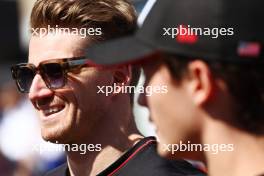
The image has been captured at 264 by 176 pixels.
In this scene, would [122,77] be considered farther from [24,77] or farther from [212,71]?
[212,71]

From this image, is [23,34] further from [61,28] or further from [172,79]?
[172,79]

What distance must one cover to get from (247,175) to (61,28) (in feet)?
4.81

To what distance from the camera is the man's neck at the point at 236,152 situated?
2.17 metres

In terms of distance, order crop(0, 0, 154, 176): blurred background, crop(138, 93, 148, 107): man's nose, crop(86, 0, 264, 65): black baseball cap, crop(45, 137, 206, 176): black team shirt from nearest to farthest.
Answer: crop(86, 0, 264, 65): black baseball cap
crop(138, 93, 148, 107): man's nose
crop(45, 137, 206, 176): black team shirt
crop(0, 0, 154, 176): blurred background

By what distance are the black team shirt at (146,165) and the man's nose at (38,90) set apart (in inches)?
16.0

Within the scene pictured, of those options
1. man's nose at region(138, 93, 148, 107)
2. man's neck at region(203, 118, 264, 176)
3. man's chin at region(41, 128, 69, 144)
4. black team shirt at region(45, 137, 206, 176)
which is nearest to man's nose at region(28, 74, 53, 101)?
man's chin at region(41, 128, 69, 144)

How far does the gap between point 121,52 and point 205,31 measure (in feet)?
0.85

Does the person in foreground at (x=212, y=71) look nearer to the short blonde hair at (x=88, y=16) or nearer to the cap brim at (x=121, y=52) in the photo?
the cap brim at (x=121, y=52)

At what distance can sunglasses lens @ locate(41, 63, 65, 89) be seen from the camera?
10.9 feet

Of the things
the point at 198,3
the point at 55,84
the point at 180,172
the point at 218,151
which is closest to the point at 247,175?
the point at 218,151

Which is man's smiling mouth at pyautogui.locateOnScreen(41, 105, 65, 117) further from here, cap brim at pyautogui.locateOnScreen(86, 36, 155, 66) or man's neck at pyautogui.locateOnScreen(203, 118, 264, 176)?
man's neck at pyautogui.locateOnScreen(203, 118, 264, 176)

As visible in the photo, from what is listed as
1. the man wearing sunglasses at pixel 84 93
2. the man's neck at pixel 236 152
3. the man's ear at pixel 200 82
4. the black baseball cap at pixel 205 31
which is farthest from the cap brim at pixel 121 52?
the man wearing sunglasses at pixel 84 93

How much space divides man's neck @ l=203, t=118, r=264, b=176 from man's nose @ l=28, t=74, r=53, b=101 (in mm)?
1215

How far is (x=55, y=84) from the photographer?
131 inches
